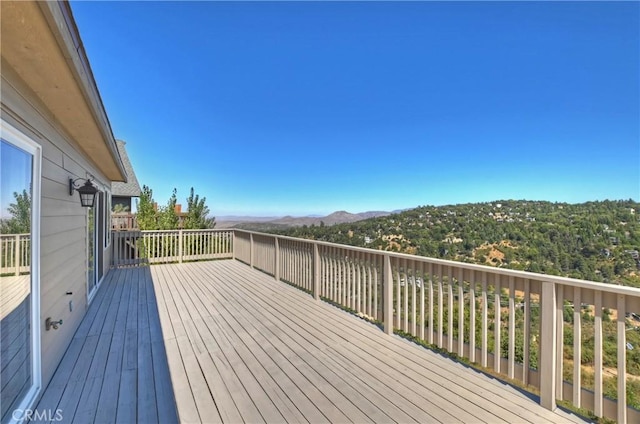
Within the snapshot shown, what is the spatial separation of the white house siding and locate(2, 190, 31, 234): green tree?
0.32 metres

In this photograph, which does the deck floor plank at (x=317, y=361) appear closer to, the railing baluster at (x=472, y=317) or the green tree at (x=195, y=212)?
the railing baluster at (x=472, y=317)

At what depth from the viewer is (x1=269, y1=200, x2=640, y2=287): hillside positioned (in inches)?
216

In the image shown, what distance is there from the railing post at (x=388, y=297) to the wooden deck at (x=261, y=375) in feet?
0.49

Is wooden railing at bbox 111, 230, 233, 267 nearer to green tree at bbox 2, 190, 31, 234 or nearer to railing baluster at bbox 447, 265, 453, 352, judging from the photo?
green tree at bbox 2, 190, 31, 234

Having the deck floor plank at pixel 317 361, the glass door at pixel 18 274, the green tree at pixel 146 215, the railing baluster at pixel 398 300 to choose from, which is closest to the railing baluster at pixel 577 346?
the deck floor plank at pixel 317 361

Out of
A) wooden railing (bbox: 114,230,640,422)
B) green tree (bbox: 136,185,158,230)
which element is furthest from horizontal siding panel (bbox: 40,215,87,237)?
green tree (bbox: 136,185,158,230)

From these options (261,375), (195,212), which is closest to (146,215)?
(195,212)

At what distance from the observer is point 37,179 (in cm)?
219

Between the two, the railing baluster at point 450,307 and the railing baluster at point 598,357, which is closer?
the railing baluster at point 598,357

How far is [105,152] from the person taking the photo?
4332 mm

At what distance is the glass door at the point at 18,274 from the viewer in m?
1.67

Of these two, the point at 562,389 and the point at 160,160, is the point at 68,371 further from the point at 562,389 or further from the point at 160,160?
the point at 160,160

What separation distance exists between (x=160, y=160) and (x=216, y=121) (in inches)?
225

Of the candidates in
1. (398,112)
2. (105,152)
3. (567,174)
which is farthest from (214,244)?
(567,174)
